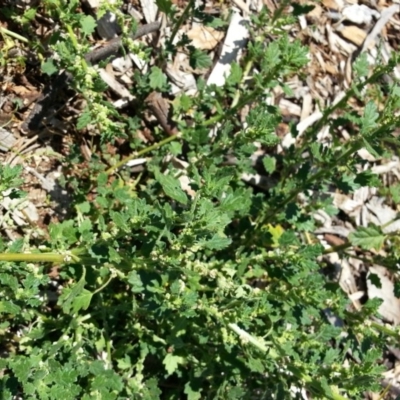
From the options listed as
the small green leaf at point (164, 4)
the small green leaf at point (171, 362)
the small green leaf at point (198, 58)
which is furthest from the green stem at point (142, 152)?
the small green leaf at point (171, 362)

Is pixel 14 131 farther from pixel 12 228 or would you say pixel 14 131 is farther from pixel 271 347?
pixel 271 347

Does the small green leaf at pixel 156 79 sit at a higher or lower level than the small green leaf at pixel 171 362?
higher

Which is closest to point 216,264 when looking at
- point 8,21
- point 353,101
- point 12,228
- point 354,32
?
point 12,228

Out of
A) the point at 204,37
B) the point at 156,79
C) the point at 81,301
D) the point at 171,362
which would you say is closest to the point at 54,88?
the point at 156,79

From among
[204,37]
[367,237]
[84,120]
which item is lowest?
[367,237]

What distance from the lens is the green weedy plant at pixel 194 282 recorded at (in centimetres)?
285

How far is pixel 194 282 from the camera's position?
311cm

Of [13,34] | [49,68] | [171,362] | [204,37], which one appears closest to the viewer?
[49,68]

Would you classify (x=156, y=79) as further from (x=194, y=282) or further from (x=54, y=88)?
(x=194, y=282)

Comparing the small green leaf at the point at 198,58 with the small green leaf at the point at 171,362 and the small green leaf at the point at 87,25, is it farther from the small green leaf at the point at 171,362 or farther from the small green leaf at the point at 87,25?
the small green leaf at the point at 171,362

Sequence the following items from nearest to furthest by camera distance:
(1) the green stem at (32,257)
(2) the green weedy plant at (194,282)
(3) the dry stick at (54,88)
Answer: (1) the green stem at (32,257) → (2) the green weedy plant at (194,282) → (3) the dry stick at (54,88)

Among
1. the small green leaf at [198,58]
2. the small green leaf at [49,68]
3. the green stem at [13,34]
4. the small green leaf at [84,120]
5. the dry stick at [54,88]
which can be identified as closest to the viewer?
the small green leaf at [84,120]

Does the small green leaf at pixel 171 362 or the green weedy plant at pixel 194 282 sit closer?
the green weedy plant at pixel 194 282

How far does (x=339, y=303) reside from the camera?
11.8ft
